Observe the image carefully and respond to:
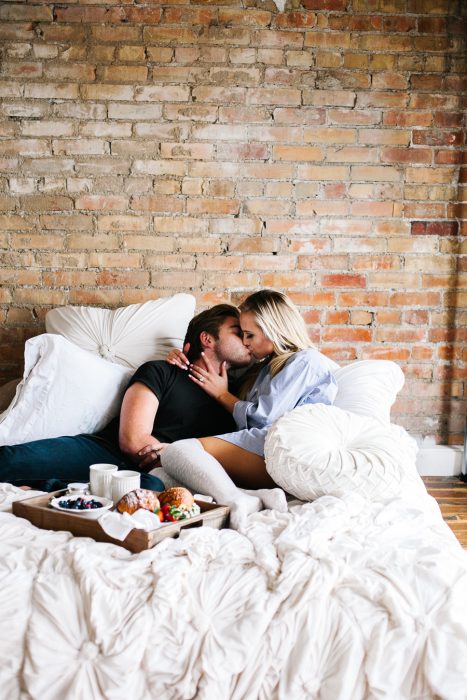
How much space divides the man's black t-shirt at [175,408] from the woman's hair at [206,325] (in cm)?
16

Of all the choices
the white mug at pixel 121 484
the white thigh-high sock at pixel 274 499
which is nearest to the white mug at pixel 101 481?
the white mug at pixel 121 484

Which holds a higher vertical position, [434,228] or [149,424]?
[434,228]

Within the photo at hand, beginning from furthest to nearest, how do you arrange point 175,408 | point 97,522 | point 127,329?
point 127,329 < point 175,408 < point 97,522

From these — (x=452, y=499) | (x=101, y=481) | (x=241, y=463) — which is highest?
(x=101, y=481)

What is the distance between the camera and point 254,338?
233 centimetres

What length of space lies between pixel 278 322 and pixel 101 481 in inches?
35.5

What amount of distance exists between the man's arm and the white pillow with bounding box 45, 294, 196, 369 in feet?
1.13

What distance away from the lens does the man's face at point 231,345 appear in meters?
2.42

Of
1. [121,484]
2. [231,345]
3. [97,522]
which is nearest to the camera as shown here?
[97,522]

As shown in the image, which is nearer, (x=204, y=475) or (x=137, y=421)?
(x=204, y=475)

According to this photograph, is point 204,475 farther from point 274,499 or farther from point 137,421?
point 137,421

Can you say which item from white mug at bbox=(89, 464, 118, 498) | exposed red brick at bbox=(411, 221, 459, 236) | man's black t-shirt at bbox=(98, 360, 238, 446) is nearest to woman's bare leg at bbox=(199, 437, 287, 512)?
man's black t-shirt at bbox=(98, 360, 238, 446)

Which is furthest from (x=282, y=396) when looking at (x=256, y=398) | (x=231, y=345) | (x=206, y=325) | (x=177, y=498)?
(x=177, y=498)

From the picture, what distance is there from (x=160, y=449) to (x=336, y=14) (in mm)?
2076
